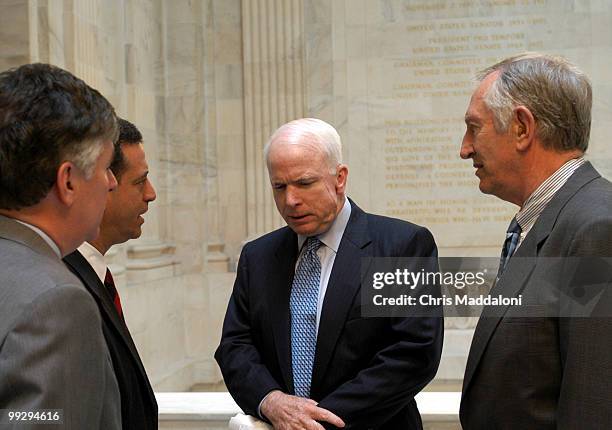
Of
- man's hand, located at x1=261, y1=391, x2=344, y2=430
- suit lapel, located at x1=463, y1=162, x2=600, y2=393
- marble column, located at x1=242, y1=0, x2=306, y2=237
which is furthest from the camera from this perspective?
marble column, located at x1=242, y1=0, x2=306, y2=237

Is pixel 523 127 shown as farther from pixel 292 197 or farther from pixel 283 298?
pixel 283 298

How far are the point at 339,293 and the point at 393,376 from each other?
0.36 metres

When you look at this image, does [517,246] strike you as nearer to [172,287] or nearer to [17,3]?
[17,3]

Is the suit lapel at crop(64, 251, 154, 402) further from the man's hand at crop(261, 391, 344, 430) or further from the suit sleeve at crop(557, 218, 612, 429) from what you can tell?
the suit sleeve at crop(557, 218, 612, 429)

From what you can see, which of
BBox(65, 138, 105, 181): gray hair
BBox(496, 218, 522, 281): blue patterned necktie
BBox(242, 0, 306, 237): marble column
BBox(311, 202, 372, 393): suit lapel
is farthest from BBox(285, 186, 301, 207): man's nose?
BBox(242, 0, 306, 237): marble column

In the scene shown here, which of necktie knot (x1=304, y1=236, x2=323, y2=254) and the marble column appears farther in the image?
the marble column

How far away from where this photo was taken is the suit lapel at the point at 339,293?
2811 millimetres

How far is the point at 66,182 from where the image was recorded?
159 cm

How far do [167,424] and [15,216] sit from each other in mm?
3211

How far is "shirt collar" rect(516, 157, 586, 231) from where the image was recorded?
2240 millimetres

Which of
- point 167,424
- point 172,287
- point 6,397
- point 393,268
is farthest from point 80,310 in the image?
point 172,287

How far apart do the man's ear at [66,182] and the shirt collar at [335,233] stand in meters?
1.47

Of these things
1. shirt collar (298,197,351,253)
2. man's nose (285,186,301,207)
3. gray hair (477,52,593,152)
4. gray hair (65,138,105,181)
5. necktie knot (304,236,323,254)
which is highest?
gray hair (477,52,593,152)

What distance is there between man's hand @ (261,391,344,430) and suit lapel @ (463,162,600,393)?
62cm
